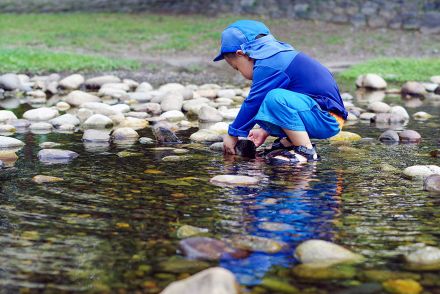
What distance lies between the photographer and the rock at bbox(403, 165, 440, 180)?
12.2 feet

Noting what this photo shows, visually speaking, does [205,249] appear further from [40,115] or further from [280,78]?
[40,115]

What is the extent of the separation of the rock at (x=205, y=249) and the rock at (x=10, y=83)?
248 inches

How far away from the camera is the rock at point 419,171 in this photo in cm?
372

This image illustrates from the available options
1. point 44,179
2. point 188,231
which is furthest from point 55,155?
point 188,231

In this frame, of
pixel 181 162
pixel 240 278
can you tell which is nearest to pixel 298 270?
pixel 240 278

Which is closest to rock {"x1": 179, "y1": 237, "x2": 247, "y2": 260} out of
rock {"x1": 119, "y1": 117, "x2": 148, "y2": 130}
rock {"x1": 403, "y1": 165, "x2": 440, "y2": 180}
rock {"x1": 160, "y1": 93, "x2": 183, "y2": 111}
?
rock {"x1": 403, "y1": 165, "x2": 440, "y2": 180}

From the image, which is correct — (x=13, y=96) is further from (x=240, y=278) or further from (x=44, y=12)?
(x=44, y=12)

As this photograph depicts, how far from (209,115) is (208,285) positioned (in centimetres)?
432

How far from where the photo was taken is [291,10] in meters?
15.2

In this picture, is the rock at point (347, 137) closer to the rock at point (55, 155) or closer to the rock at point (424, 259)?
the rock at point (55, 155)

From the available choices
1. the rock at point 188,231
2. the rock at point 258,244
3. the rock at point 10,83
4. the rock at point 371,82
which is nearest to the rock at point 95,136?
the rock at point 188,231

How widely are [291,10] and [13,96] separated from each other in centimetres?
857

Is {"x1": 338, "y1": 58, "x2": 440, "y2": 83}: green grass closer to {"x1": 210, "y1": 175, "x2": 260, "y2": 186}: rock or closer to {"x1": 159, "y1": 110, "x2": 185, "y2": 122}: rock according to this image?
{"x1": 159, "y1": 110, "x2": 185, "y2": 122}: rock

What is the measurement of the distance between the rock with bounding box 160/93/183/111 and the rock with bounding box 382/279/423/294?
4.61m
